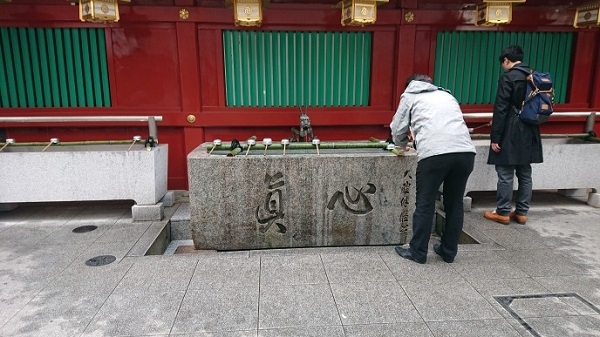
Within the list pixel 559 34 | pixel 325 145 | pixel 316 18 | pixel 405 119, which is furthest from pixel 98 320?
pixel 559 34

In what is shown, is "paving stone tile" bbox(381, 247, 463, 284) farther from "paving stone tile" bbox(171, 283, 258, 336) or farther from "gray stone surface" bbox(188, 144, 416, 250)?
"paving stone tile" bbox(171, 283, 258, 336)

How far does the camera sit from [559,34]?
21.1 feet

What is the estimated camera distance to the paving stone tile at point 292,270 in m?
3.69

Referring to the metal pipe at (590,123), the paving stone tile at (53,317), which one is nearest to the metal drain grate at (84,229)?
the paving stone tile at (53,317)

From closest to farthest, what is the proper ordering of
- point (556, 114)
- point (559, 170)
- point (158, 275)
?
point (158, 275) < point (559, 170) < point (556, 114)

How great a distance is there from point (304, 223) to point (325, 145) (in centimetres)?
104

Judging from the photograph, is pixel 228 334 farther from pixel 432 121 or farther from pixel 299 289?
pixel 432 121

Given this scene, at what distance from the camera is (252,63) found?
20.2 feet

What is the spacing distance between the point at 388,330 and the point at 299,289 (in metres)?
0.92

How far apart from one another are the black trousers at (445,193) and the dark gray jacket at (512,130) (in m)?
1.52

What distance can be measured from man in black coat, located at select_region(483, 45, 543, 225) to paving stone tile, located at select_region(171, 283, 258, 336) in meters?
3.65

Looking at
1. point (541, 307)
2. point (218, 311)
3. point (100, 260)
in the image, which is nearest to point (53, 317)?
point (100, 260)

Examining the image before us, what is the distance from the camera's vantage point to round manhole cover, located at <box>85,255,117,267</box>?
4047 millimetres

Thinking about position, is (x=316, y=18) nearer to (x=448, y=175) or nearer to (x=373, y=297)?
(x=448, y=175)
